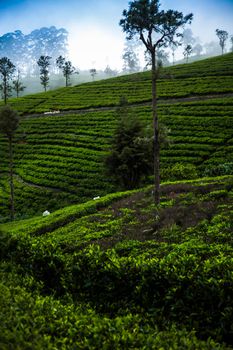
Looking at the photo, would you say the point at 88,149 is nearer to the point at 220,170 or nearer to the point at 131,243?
the point at 220,170

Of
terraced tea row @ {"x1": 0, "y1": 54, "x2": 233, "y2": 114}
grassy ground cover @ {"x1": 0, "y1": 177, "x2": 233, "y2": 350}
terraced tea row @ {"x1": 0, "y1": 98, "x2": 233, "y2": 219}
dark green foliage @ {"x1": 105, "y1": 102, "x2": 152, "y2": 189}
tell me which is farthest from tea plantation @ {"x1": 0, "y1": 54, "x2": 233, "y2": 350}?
terraced tea row @ {"x1": 0, "y1": 54, "x2": 233, "y2": 114}

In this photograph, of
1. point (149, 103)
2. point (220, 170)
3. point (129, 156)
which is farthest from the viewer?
point (149, 103)

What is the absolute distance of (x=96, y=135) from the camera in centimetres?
5488

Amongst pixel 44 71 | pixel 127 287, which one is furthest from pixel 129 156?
pixel 44 71

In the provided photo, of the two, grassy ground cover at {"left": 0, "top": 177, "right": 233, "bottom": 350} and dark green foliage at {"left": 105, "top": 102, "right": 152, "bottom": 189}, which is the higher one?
dark green foliage at {"left": 105, "top": 102, "right": 152, "bottom": 189}

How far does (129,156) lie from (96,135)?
22837 millimetres

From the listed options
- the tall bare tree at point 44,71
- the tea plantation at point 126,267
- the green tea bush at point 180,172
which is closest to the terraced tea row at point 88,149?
the tea plantation at point 126,267

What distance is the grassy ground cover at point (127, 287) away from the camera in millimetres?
7332

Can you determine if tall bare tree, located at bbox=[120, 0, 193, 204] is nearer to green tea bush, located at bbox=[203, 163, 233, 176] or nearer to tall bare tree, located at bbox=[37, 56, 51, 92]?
green tea bush, located at bbox=[203, 163, 233, 176]

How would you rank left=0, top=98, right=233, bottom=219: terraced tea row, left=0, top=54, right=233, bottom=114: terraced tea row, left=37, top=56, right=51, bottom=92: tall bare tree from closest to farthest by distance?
left=0, top=98, right=233, bottom=219: terraced tea row, left=0, top=54, right=233, bottom=114: terraced tea row, left=37, top=56, right=51, bottom=92: tall bare tree

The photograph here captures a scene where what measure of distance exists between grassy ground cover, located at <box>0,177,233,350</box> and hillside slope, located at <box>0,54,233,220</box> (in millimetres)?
12846

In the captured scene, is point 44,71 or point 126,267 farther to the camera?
point 44,71

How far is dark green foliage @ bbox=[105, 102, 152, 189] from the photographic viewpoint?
32969mm

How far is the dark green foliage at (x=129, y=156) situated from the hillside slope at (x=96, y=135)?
3.43 m
